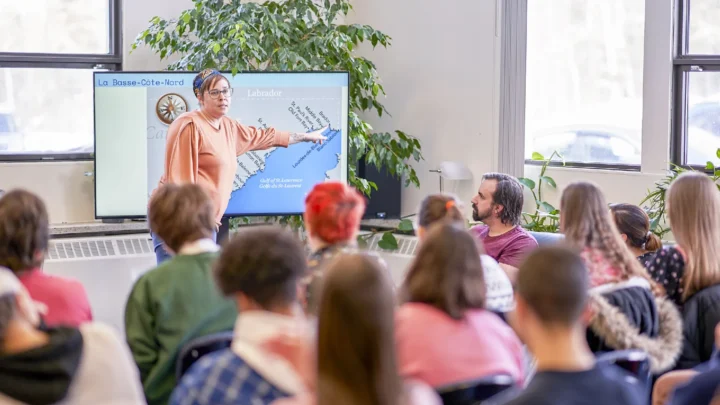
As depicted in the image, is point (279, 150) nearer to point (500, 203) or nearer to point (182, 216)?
point (500, 203)

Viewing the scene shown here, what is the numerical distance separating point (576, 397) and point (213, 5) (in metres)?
4.53

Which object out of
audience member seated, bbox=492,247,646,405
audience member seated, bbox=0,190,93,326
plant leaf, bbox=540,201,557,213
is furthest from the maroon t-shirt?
audience member seated, bbox=492,247,646,405

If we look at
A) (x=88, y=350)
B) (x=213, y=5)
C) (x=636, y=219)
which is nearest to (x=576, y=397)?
(x=88, y=350)

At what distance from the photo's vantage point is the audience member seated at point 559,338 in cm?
Answer: 156

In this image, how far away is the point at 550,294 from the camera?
5.38 feet

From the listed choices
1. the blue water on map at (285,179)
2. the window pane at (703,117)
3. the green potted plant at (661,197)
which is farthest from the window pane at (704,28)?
the blue water on map at (285,179)

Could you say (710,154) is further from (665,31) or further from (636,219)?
(636,219)

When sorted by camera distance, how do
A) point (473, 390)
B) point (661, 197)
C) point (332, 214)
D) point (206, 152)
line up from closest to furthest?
point (473, 390) → point (332, 214) → point (206, 152) → point (661, 197)

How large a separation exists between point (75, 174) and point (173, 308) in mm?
3461

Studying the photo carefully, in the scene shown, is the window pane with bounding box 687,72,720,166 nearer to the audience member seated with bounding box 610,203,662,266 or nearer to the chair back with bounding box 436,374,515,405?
the audience member seated with bounding box 610,203,662,266

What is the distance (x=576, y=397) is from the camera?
1.55m

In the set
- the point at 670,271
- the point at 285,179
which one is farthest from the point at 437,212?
the point at 285,179

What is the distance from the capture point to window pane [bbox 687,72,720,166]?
532 cm

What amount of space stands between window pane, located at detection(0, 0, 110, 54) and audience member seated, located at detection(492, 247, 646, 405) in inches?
184
